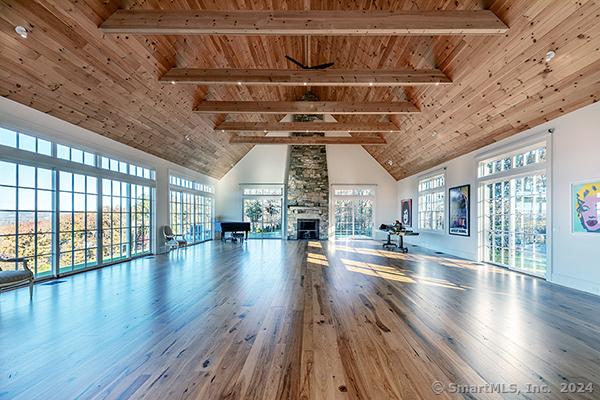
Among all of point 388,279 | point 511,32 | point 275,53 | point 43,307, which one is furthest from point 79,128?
point 511,32

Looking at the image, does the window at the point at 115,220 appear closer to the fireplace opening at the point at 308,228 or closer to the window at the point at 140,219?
the window at the point at 140,219

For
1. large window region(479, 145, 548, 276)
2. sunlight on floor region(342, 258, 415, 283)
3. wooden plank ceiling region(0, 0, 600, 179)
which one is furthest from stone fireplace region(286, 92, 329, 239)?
large window region(479, 145, 548, 276)

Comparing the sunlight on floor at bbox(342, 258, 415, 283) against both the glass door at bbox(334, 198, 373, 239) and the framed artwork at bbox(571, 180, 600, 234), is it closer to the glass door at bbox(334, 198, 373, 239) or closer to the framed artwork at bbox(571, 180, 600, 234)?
the framed artwork at bbox(571, 180, 600, 234)

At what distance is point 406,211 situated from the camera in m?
12.2

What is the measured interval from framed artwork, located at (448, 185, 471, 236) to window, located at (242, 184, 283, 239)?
22.7 feet

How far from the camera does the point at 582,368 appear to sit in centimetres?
229

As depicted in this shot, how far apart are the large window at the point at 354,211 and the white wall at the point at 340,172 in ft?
0.98

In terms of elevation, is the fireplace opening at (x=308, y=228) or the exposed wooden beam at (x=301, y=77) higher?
the exposed wooden beam at (x=301, y=77)

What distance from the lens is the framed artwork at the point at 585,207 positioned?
427 cm

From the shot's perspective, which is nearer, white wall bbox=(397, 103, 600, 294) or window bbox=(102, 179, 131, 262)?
white wall bbox=(397, 103, 600, 294)

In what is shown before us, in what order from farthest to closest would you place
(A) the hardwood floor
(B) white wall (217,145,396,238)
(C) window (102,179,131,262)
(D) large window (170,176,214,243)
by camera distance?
(B) white wall (217,145,396,238)
(D) large window (170,176,214,243)
(C) window (102,179,131,262)
(A) the hardwood floor

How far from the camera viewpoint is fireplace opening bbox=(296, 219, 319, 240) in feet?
42.9

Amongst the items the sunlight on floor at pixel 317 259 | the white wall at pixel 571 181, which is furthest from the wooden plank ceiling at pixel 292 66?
the sunlight on floor at pixel 317 259

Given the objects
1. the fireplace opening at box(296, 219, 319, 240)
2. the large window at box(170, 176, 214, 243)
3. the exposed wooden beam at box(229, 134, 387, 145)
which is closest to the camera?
the large window at box(170, 176, 214, 243)
